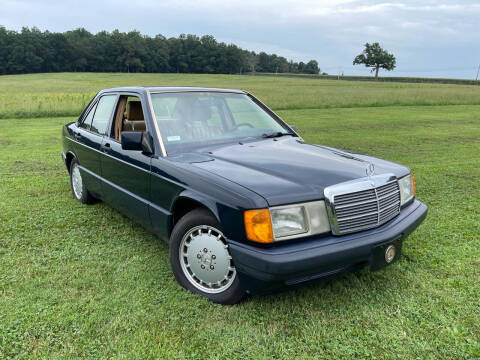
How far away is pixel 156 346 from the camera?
2.36m

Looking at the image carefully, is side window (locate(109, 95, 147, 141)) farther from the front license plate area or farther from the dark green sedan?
the front license plate area

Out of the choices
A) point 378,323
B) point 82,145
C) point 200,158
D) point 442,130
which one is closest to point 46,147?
point 82,145

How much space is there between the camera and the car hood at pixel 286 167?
2475 millimetres

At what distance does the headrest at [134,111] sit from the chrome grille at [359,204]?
2.47 metres

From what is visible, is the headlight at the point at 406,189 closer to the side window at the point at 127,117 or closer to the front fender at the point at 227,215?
the front fender at the point at 227,215

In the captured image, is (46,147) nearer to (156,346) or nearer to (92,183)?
(92,183)

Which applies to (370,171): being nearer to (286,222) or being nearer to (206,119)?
(286,222)

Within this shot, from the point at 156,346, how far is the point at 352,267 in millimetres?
1365

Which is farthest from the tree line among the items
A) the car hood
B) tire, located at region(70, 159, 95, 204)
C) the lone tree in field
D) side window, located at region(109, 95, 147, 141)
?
the car hood

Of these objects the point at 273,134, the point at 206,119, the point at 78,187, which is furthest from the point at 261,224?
the point at 78,187

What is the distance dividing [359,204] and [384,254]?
0.40 meters

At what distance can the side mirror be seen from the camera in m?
3.21

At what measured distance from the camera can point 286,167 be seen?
286cm

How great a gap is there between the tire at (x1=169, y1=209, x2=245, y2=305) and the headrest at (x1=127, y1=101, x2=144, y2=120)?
1730mm
